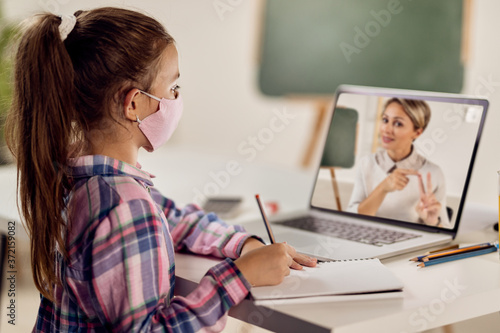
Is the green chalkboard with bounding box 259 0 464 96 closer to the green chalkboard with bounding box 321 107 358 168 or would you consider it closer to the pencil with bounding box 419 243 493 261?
the green chalkboard with bounding box 321 107 358 168

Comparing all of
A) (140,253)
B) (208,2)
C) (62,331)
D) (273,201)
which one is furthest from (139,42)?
(208,2)

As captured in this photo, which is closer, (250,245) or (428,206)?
(250,245)

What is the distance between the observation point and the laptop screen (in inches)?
45.8

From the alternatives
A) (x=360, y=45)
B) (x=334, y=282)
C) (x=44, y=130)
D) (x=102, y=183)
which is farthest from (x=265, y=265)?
(x=360, y=45)

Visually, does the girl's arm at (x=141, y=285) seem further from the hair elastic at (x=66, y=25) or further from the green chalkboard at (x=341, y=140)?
the green chalkboard at (x=341, y=140)

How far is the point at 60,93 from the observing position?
865 mm

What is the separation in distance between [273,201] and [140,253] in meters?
0.95

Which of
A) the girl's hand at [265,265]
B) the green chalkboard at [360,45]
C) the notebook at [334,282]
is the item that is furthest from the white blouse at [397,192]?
the green chalkboard at [360,45]

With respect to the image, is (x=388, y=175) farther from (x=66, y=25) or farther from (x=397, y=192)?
(x=66, y=25)

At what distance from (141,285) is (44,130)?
0.26 meters

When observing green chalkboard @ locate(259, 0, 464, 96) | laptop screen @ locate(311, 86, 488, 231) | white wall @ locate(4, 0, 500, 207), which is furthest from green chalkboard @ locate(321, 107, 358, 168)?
white wall @ locate(4, 0, 500, 207)

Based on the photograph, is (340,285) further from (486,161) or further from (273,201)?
(273,201)

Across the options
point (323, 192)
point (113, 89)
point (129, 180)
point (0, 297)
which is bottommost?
point (0, 297)

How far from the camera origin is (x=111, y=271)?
2.66 feet
